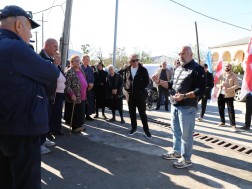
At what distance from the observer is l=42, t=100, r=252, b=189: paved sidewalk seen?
4207mm

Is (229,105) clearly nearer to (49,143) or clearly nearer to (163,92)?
(163,92)

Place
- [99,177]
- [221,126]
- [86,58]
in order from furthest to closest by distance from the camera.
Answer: [221,126] < [86,58] < [99,177]

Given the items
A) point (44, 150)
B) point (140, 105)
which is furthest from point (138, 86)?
point (44, 150)

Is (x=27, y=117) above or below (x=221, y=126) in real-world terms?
above

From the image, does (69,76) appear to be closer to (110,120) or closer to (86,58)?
(86,58)

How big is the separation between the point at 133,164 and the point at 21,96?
315 cm

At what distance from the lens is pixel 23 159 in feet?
7.66

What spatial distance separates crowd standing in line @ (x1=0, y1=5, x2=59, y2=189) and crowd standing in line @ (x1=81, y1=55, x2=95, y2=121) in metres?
5.91

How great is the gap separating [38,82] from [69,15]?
6.52 meters

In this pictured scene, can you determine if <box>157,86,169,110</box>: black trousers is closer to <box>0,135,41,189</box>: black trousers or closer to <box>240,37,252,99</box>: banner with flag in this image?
<box>240,37,252,99</box>: banner with flag

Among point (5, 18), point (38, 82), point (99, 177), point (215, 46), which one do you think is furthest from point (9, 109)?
point (215, 46)

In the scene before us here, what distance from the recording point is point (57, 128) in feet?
22.0

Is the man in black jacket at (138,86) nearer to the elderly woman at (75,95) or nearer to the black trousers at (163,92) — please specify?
the elderly woman at (75,95)

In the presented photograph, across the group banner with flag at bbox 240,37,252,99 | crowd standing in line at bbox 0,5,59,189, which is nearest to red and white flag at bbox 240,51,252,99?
banner with flag at bbox 240,37,252,99
